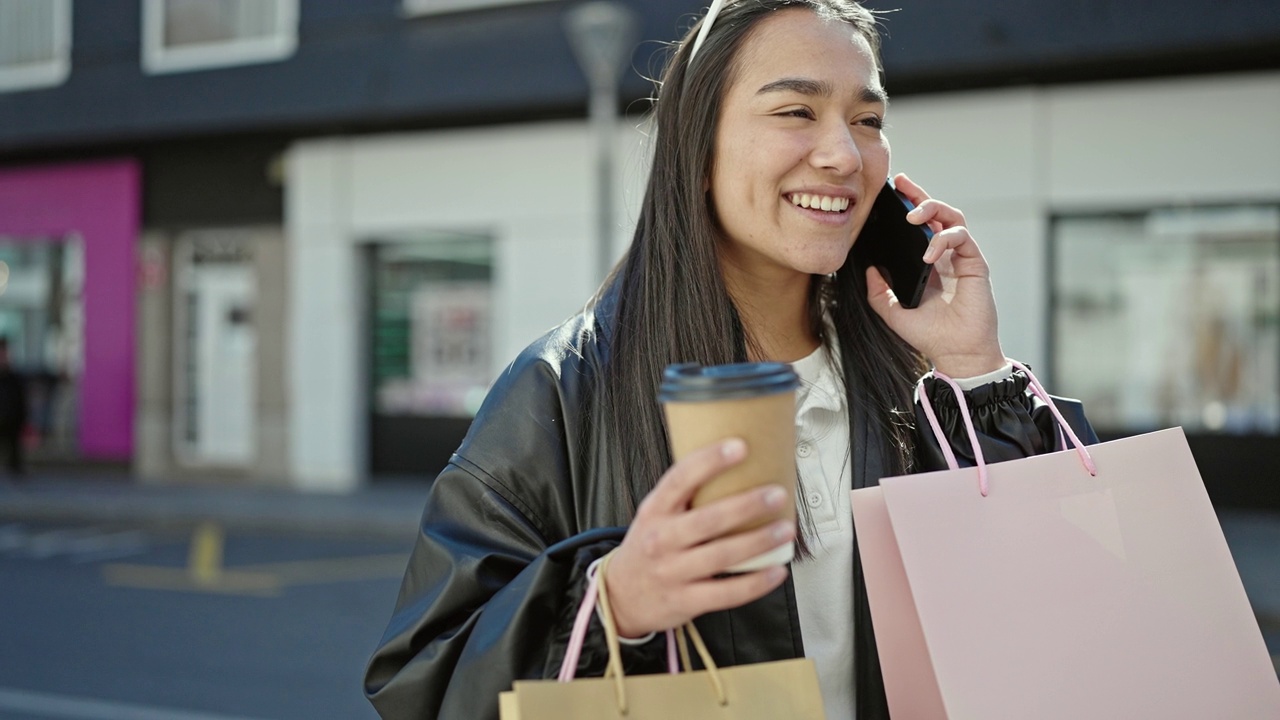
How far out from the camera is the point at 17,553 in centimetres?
1042

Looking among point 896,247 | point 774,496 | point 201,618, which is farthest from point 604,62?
point 774,496

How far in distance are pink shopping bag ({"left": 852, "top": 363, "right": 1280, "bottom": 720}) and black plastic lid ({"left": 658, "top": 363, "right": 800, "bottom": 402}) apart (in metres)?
0.34

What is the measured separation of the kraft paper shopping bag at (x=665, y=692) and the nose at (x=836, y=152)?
668 millimetres

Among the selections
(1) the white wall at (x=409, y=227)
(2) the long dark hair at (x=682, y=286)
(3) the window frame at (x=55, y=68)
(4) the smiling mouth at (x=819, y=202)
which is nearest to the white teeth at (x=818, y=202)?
(4) the smiling mouth at (x=819, y=202)

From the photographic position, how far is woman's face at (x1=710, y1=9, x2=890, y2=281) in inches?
65.1

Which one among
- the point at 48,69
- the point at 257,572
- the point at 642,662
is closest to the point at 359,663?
the point at 257,572

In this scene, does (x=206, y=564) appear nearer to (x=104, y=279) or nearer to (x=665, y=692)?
(x=104, y=279)

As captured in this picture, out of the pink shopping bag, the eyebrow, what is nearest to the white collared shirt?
the pink shopping bag

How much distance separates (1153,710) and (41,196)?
57.0ft

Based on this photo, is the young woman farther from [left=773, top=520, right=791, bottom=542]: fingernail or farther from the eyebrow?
[left=773, top=520, right=791, bottom=542]: fingernail

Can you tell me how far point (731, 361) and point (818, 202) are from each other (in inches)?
10.2

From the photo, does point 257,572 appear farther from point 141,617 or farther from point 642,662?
point 642,662

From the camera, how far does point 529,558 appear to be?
1518mm

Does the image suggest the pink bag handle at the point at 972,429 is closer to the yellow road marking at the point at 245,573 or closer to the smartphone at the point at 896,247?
the smartphone at the point at 896,247
